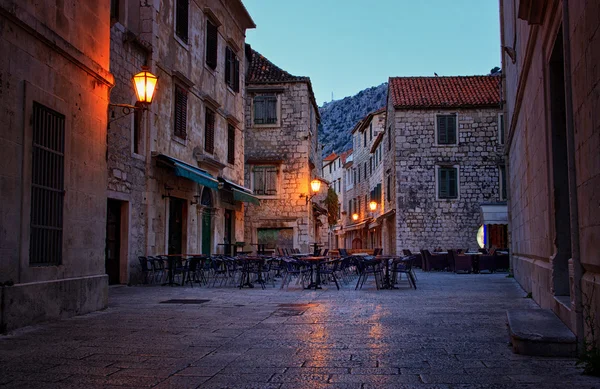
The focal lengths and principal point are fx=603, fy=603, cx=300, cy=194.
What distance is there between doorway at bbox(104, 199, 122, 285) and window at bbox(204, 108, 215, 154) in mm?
6021

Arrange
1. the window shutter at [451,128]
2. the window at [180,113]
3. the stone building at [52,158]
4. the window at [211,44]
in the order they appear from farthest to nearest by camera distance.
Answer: the window shutter at [451,128] → the window at [211,44] → the window at [180,113] → the stone building at [52,158]

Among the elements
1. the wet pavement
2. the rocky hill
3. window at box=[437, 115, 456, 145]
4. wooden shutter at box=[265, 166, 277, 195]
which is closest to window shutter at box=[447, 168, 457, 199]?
window at box=[437, 115, 456, 145]

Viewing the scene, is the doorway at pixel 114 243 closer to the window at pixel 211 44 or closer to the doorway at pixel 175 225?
the doorway at pixel 175 225

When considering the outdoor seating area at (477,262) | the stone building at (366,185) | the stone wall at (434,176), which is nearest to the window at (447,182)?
the stone wall at (434,176)

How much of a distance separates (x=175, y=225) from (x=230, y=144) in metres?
6.40

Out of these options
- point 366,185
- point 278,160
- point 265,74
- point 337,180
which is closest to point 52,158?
point 278,160

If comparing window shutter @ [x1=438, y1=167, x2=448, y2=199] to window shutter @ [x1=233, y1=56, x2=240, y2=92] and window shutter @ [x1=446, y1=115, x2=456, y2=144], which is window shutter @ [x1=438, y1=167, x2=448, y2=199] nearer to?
window shutter @ [x1=446, y1=115, x2=456, y2=144]

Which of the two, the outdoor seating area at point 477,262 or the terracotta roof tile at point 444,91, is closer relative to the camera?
the outdoor seating area at point 477,262

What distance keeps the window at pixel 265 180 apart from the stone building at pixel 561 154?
1659 centimetres

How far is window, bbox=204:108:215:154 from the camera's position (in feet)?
64.4

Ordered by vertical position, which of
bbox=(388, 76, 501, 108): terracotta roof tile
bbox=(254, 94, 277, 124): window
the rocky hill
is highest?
the rocky hill

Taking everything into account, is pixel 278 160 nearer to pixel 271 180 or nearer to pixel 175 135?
pixel 271 180

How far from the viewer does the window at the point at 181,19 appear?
17.1 metres

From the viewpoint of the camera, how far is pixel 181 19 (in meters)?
17.4
